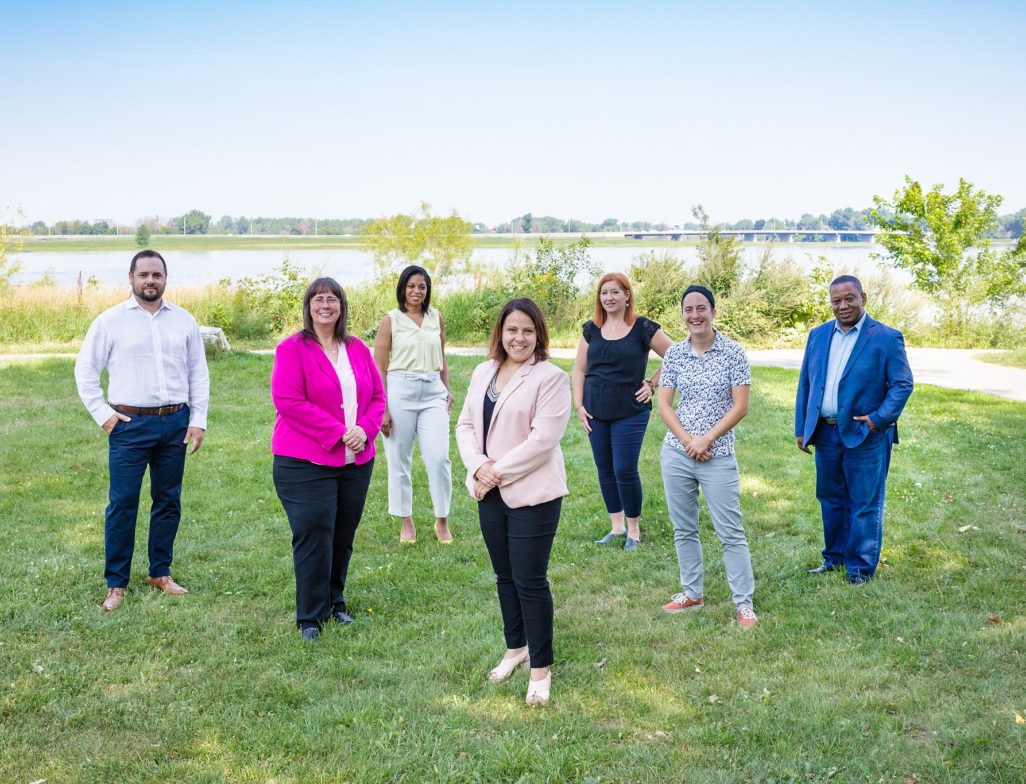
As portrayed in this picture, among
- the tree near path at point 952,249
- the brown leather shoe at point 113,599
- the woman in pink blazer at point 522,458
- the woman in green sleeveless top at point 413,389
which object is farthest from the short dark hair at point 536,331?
the tree near path at point 952,249

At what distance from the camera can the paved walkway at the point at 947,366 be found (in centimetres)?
1354

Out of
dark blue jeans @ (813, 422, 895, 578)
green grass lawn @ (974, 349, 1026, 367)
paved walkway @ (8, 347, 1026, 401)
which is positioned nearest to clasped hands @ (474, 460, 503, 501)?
dark blue jeans @ (813, 422, 895, 578)

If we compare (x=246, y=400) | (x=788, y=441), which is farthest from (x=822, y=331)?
(x=246, y=400)

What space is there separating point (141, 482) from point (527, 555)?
2884 millimetres

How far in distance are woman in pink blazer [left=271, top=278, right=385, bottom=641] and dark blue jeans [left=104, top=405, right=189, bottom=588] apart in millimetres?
977

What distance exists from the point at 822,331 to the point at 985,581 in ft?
6.24

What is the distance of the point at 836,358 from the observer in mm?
5801

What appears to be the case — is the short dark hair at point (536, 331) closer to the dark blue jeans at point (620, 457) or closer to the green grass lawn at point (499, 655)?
the green grass lawn at point (499, 655)

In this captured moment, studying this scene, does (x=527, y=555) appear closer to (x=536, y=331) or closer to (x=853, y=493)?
(x=536, y=331)

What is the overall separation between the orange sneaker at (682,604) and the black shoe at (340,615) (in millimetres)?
1909

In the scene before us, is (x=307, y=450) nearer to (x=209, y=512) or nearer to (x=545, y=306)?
(x=209, y=512)

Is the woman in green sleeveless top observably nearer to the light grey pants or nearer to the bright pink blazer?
the bright pink blazer

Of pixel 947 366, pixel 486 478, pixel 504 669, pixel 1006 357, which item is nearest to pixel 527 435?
pixel 486 478

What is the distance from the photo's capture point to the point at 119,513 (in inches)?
218
